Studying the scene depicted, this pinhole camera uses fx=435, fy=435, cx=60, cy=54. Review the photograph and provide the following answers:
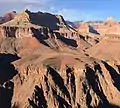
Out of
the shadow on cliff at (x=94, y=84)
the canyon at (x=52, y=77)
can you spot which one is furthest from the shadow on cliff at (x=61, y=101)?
the shadow on cliff at (x=94, y=84)

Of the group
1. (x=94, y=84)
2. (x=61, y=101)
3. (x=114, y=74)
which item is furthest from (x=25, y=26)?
(x=61, y=101)

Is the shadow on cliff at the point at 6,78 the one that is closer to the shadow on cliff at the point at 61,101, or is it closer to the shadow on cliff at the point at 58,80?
the shadow on cliff at the point at 58,80

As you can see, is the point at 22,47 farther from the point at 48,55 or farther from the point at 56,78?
the point at 56,78

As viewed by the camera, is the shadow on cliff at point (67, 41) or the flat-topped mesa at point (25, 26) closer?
the flat-topped mesa at point (25, 26)

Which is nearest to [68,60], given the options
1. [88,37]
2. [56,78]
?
[56,78]

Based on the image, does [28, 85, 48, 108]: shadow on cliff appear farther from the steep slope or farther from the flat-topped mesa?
the flat-topped mesa

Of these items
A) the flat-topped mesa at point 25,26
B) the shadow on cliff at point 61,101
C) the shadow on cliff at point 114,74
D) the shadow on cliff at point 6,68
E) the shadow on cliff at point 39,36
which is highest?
the flat-topped mesa at point 25,26

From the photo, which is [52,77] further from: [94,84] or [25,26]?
[25,26]
